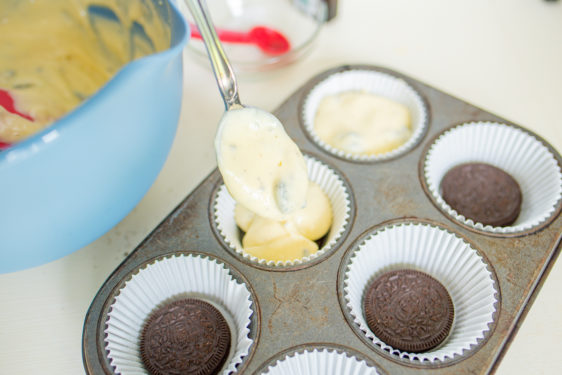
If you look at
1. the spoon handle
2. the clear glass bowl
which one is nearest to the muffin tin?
the spoon handle

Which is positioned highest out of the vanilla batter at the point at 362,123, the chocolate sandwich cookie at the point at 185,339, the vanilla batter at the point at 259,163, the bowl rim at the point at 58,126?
the bowl rim at the point at 58,126

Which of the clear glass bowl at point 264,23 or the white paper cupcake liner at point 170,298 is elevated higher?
the clear glass bowl at point 264,23

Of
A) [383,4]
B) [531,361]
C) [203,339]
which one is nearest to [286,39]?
[383,4]

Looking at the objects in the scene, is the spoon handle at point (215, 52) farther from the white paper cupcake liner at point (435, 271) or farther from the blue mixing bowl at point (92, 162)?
the white paper cupcake liner at point (435, 271)

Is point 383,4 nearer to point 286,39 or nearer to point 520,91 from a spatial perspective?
point 286,39

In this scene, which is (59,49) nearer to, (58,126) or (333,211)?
(58,126)

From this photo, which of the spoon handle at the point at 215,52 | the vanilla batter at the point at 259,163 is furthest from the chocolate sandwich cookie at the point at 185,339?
the spoon handle at the point at 215,52
